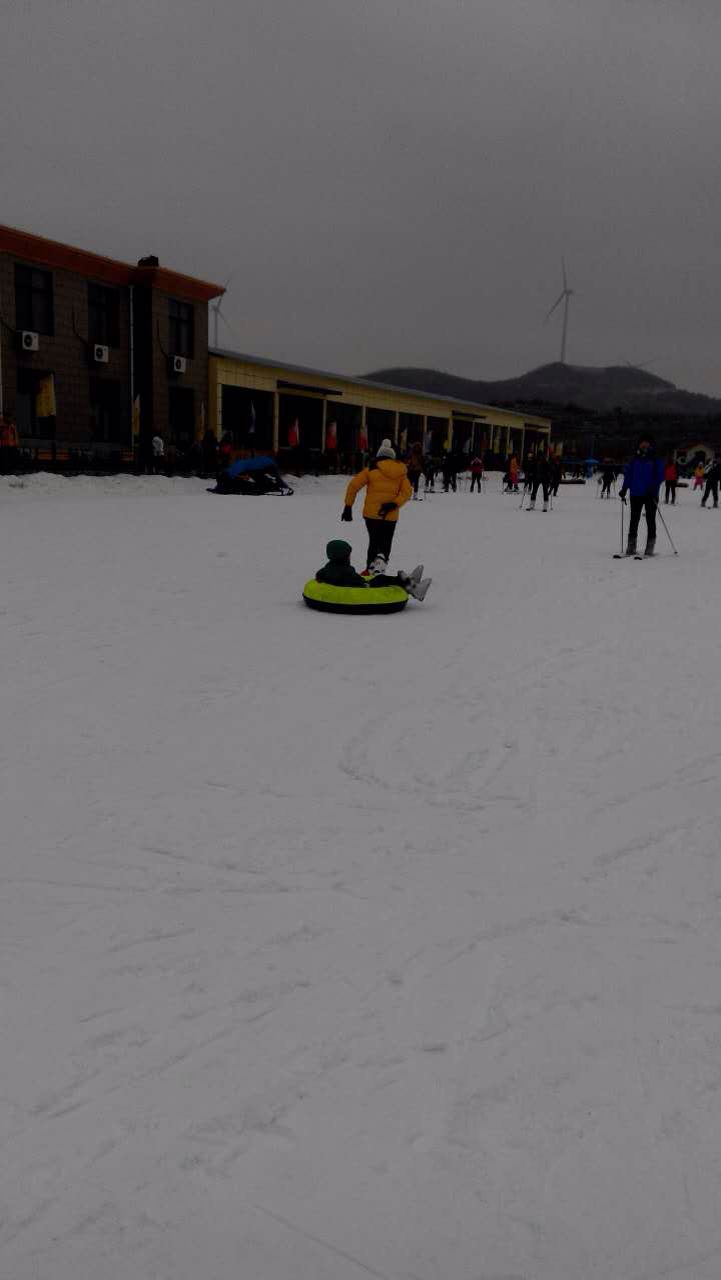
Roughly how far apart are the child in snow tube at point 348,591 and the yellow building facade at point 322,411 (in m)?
24.3

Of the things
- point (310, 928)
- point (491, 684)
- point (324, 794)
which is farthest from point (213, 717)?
point (310, 928)

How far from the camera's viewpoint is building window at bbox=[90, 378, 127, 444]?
2928cm

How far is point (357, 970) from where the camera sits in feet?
9.12

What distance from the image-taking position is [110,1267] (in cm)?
181

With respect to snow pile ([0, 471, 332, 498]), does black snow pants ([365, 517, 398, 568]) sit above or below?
below

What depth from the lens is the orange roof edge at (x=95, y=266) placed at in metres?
25.5

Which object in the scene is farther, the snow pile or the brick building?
the brick building

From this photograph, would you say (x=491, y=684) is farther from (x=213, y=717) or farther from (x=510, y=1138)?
(x=510, y=1138)

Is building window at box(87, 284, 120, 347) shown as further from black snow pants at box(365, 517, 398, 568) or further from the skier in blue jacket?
black snow pants at box(365, 517, 398, 568)

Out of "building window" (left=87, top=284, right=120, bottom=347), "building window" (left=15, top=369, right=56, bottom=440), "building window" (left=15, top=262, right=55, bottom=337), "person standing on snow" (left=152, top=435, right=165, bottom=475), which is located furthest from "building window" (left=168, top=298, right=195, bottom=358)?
"building window" (left=15, top=369, right=56, bottom=440)

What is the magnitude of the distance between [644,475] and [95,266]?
22496mm

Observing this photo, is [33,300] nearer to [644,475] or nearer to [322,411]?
[322,411]

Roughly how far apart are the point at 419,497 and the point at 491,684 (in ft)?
75.7

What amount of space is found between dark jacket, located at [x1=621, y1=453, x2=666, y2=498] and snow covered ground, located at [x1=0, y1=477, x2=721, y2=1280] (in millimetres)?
6165
